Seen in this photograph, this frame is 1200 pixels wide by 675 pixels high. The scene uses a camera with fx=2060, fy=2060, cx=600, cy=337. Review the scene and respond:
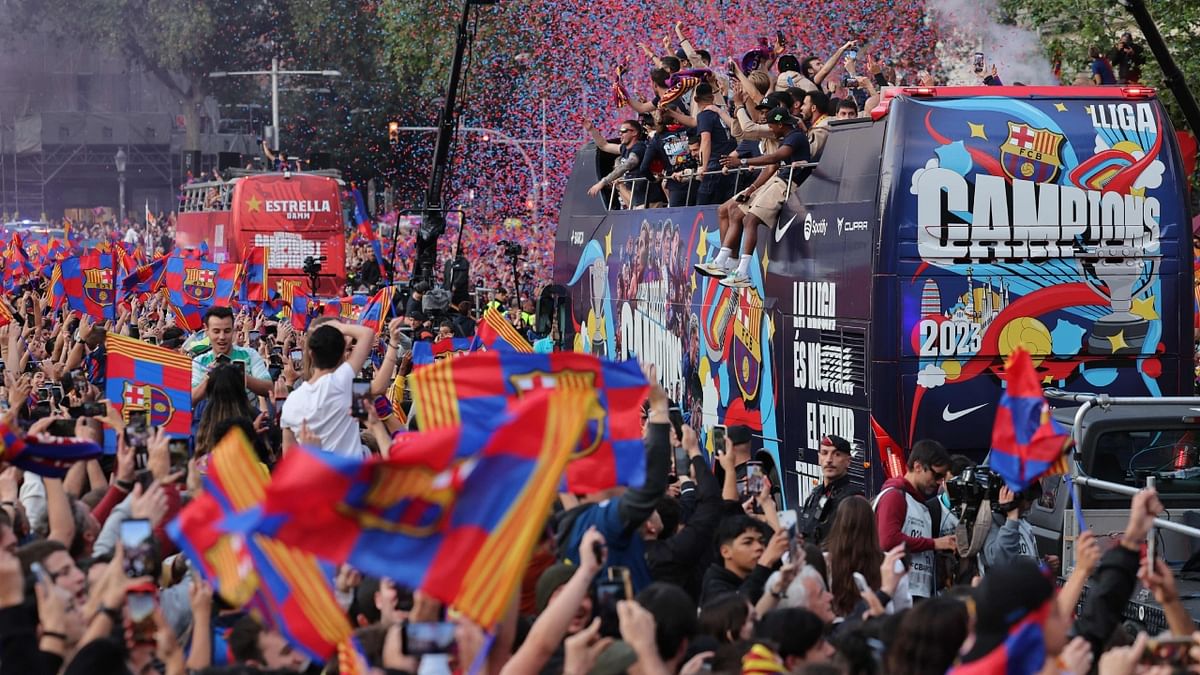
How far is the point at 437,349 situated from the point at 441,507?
11.0 metres

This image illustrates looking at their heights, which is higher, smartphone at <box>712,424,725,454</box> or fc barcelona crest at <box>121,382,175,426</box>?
fc barcelona crest at <box>121,382,175,426</box>

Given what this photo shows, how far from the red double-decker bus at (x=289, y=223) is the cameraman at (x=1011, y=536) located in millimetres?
27457

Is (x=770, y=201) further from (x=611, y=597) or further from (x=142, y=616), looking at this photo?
(x=142, y=616)

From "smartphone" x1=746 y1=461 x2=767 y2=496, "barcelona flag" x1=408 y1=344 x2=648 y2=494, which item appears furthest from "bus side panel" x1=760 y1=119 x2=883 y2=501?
"barcelona flag" x1=408 y1=344 x2=648 y2=494

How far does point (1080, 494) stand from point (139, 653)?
5.83 m

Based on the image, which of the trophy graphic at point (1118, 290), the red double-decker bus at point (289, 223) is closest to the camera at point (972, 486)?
the trophy graphic at point (1118, 290)

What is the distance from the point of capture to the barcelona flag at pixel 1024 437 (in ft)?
24.8

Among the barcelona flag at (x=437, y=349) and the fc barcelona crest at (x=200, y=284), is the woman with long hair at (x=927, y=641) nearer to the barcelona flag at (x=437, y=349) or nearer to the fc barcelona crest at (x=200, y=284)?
the barcelona flag at (x=437, y=349)

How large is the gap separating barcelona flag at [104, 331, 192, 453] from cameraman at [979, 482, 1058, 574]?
13.7ft

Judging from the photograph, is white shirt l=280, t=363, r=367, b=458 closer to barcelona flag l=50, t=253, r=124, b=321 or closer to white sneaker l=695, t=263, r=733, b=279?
white sneaker l=695, t=263, r=733, b=279

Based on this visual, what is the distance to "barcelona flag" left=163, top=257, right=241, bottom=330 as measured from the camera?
19.5 metres

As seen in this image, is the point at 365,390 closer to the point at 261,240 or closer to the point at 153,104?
the point at 261,240

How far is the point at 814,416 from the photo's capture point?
13469 millimetres

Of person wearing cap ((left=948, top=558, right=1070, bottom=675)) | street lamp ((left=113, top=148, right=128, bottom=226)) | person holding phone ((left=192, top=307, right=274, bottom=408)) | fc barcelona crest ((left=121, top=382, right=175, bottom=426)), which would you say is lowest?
person wearing cap ((left=948, top=558, right=1070, bottom=675))
